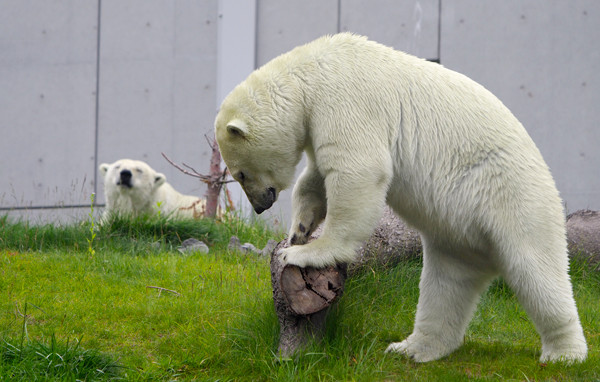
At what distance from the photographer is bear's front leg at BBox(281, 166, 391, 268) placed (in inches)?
130

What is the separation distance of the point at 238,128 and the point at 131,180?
6235 millimetres

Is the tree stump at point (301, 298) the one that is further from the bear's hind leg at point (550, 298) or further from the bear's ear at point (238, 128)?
the bear's hind leg at point (550, 298)

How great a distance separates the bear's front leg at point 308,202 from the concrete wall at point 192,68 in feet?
20.6

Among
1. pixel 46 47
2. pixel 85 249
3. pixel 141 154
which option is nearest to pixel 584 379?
pixel 85 249

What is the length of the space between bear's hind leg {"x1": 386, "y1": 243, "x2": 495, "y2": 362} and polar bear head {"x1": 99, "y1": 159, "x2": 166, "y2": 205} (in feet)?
20.8

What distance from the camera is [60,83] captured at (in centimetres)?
1101

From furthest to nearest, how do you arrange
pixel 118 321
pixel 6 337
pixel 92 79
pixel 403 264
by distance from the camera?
pixel 92 79 < pixel 403 264 < pixel 118 321 < pixel 6 337

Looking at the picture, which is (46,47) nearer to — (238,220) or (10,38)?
(10,38)


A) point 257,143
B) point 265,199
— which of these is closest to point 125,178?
point 265,199

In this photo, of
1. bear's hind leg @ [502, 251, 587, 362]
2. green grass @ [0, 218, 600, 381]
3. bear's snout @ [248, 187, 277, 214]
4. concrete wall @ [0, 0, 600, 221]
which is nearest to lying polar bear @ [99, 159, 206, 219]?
concrete wall @ [0, 0, 600, 221]

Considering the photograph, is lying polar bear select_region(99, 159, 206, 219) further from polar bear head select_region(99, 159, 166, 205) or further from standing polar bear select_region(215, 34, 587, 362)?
standing polar bear select_region(215, 34, 587, 362)

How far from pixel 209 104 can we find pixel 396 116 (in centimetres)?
740

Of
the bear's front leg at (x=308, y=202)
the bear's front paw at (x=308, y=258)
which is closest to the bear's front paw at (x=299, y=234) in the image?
the bear's front leg at (x=308, y=202)

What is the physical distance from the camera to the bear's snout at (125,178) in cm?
931
